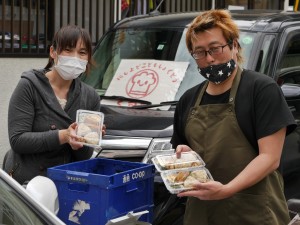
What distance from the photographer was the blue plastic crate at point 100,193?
3426 millimetres

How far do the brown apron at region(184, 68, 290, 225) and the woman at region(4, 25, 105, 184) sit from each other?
0.84 m

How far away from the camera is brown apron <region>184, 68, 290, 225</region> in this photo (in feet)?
10.5

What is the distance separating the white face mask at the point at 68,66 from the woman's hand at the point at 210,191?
126 cm

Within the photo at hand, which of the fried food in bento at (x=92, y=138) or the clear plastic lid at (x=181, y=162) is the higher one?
the clear plastic lid at (x=181, y=162)

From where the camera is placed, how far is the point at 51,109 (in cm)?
398

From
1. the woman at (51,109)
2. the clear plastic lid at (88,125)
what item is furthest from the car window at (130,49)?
the clear plastic lid at (88,125)

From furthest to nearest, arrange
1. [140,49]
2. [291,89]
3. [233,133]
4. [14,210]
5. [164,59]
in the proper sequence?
[140,49]
[164,59]
[291,89]
[233,133]
[14,210]

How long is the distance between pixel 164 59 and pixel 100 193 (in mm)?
2515

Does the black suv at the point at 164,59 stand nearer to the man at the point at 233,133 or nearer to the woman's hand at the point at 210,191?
the man at the point at 233,133

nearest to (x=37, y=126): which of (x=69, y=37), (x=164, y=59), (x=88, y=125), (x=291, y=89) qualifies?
(x=88, y=125)

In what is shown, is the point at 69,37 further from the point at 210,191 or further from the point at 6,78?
the point at 6,78

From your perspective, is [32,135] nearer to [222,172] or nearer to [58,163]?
[58,163]

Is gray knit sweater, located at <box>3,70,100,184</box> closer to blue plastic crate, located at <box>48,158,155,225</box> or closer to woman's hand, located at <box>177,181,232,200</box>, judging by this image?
blue plastic crate, located at <box>48,158,155,225</box>

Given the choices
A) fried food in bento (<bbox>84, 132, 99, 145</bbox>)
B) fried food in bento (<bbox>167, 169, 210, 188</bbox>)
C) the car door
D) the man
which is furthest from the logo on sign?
fried food in bento (<bbox>167, 169, 210, 188</bbox>)
